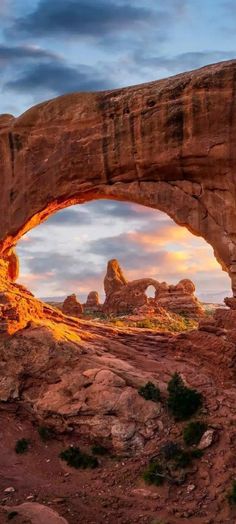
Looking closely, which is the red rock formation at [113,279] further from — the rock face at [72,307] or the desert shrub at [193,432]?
the desert shrub at [193,432]

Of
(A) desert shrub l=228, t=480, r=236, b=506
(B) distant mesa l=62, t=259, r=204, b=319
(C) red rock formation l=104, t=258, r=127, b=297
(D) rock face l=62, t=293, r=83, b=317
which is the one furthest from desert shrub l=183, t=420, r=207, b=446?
(C) red rock formation l=104, t=258, r=127, b=297

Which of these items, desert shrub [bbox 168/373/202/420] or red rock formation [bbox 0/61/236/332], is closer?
desert shrub [bbox 168/373/202/420]

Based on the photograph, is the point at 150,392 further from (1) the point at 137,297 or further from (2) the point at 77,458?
(1) the point at 137,297

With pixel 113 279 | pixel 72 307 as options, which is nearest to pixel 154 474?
pixel 72 307

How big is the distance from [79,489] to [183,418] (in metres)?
5.27

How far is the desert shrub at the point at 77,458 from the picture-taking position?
23.3m

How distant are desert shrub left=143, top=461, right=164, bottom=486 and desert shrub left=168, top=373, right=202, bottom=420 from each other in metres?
2.60

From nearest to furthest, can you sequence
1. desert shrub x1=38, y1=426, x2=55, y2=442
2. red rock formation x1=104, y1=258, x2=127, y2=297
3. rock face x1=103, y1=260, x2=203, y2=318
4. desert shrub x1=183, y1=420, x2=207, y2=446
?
desert shrub x1=183, y1=420, x2=207, y2=446 < desert shrub x1=38, y1=426, x2=55, y2=442 < rock face x1=103, y1=260, x2=203, y2=318 < red rock formation x1=104, y1=258, x2=127, y2=297

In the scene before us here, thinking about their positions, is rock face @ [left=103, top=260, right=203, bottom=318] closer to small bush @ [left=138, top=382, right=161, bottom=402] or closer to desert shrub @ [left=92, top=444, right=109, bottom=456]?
small bush @ [left=138, top=382, right=161, bottom=402]

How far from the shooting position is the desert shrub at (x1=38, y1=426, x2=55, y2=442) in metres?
25.3

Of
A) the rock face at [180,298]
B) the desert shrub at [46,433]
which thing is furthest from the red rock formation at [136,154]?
the rock face at [180,298]

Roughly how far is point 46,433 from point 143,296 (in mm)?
40091

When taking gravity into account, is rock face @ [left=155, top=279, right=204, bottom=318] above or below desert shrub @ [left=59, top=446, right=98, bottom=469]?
above

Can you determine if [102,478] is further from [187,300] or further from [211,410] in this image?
[187,300]
